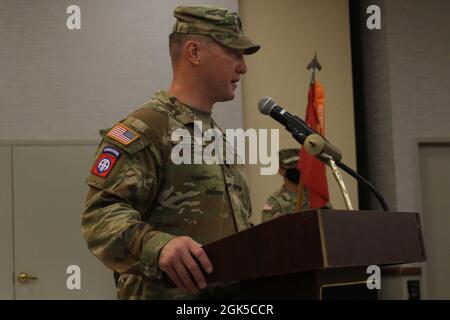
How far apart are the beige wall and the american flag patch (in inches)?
146

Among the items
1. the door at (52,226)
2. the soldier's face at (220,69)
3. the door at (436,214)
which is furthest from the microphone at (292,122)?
the door at (436,214)

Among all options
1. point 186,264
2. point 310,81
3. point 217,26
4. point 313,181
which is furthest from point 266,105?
point 310,81

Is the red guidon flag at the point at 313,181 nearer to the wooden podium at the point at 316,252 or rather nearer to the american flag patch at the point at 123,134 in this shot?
the american flag patch at the point at 123,134

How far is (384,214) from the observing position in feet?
4.33

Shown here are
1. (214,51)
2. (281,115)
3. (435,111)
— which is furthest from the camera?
(435,111)

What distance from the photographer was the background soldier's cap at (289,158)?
5.09m

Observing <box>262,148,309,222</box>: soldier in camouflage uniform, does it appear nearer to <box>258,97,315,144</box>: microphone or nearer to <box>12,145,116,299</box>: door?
<box>12,145,116,299</box>: door

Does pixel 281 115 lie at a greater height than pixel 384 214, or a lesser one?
greater

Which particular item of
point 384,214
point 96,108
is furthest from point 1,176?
point 384,214

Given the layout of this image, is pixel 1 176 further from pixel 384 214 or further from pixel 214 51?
pixel 384 214

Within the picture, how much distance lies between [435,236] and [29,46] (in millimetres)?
3374

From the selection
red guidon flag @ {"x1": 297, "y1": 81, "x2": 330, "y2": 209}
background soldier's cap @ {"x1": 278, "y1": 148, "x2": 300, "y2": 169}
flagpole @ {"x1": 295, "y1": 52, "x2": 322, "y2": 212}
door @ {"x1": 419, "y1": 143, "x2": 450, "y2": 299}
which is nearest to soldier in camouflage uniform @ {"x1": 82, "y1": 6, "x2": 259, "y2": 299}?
flagpole @ {"x1": 295, "y1": 52, "x2": 322, "y2": 212}

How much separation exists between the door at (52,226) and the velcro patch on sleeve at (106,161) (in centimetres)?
349

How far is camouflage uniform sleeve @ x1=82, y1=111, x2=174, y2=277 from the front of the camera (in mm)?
1425
